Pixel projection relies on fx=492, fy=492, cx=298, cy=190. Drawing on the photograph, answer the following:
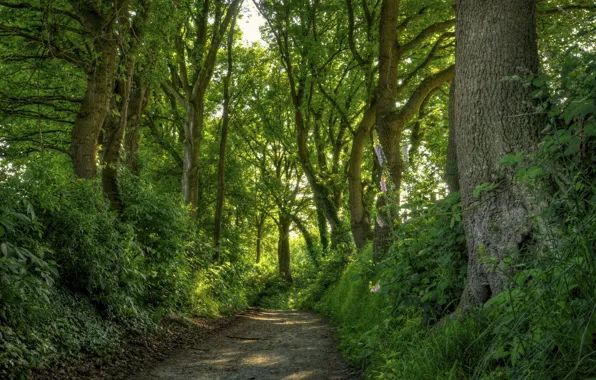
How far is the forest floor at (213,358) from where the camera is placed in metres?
5.84

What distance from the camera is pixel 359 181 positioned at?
50.1 feet

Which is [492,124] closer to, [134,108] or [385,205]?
[385,205]

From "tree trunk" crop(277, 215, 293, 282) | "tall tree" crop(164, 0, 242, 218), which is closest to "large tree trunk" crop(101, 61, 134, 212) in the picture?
"tall tree" crop(164, 0, 242, 218)

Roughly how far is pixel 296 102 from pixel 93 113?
9.16 meters

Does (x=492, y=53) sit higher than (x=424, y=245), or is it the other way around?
(x=492, y=53)

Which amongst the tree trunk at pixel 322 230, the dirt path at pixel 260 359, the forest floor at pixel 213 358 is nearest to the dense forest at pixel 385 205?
the forest floor at pixel 213 358

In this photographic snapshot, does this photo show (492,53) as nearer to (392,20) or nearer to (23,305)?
(23,305)

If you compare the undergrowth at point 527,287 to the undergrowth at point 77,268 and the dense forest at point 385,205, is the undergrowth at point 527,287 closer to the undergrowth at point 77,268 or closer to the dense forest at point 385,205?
the dense forest at point 385,205

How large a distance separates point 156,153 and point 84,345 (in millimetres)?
17713

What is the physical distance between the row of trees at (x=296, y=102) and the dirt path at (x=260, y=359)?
1.93 meters

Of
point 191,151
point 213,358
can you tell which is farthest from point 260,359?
point 191,151

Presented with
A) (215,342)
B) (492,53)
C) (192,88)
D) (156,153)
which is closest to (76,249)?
(215,342)

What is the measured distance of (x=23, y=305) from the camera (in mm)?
4984

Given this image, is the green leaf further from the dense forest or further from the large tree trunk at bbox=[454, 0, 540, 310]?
the large tree trunk at bbox=[454, 0, 540, 310]
